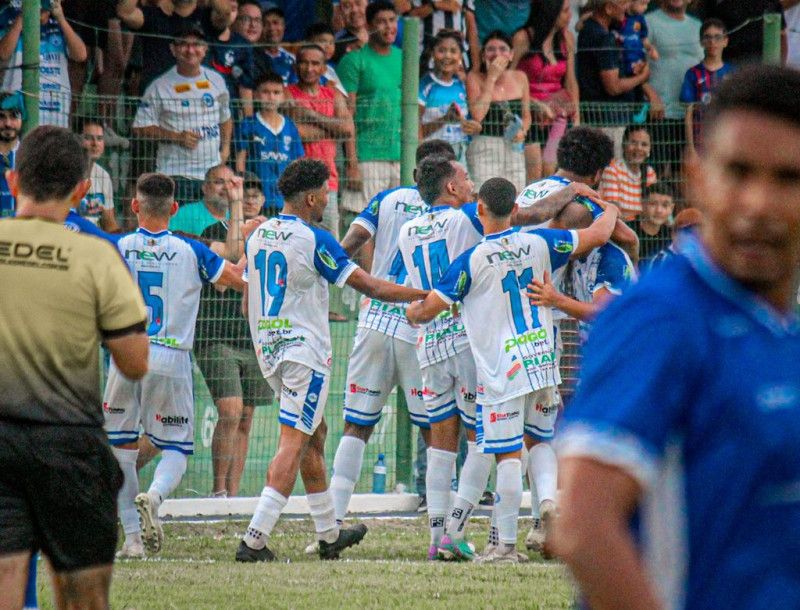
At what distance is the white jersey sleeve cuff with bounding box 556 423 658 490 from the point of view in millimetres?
1724

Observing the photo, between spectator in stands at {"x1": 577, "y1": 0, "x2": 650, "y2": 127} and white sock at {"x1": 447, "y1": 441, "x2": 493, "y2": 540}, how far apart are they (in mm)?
5603

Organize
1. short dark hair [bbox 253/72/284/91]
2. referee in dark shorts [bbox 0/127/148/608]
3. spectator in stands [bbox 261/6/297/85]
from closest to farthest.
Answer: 1. referee in dark shorts [bbox 0/127/148/608]
2. short dark hair [bbox 253/72/284/91]
3. spectator in stands [bbox 261/6/297/85]

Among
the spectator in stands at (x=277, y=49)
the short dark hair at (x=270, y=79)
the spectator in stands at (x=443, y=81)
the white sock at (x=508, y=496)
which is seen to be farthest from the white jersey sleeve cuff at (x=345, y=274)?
the spectator in stands at (x=277, y=49)

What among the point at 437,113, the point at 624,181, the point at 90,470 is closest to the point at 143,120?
the point at 437,113

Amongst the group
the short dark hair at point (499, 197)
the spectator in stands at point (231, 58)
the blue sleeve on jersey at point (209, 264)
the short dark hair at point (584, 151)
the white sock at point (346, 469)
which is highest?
the spectator in stands at point (231, 58)

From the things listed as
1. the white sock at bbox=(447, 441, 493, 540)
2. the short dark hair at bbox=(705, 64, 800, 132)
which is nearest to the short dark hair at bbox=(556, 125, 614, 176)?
the white sock at bbox=(447, 441, 493, 540)

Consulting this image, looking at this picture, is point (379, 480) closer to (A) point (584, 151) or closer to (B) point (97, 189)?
(B) point (97, 189)

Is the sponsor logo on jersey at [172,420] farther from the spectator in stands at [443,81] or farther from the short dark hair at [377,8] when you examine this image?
the short dark hair at [377,8]

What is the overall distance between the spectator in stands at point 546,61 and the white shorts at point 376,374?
2617mm

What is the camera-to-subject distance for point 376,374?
8773 millimetres

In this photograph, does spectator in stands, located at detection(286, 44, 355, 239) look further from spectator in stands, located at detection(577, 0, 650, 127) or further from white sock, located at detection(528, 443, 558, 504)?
spectator in stands, located at detection(577, 0, 650, 127)

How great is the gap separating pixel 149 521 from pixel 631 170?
523cm

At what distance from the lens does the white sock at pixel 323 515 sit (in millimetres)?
8070

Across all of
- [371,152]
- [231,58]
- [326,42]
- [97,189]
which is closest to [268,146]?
[371,152]
